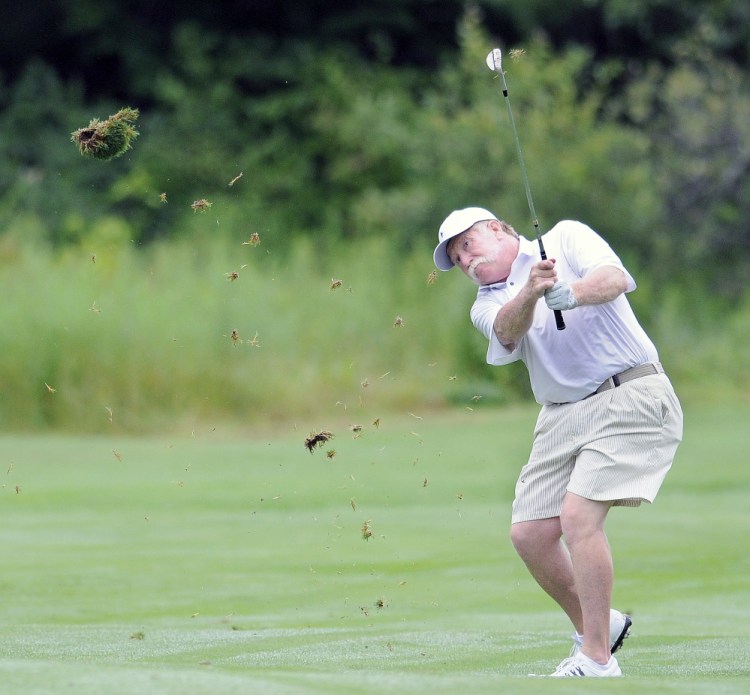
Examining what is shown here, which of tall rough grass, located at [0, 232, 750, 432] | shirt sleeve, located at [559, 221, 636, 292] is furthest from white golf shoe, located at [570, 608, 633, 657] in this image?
tall rough grass, located at [0, 232, 750, 432]

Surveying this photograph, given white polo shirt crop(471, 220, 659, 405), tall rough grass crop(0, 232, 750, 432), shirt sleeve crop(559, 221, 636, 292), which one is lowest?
white polo shirt crop(471, 220, 659, 405)

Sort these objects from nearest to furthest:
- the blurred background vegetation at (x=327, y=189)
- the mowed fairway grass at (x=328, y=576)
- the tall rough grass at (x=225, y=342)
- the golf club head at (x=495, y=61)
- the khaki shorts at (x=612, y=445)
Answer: the khaki shorts at (x=612, y=445), the mowed fairway grass at (x=328, y=576), the golf club head at (x=495, y=61), the tall rough grass at (x=225, y=342), the blurred background vegetation at (x=327, y=189)

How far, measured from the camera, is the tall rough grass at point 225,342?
19750 mm

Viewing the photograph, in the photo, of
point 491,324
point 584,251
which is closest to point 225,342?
point 491,324

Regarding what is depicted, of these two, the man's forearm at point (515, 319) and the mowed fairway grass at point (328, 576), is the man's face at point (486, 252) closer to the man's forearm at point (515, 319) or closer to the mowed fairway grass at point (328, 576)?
the man's forearm at point (515, 319)

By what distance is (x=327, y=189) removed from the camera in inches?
Result: 1207

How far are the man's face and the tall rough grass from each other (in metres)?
13.0

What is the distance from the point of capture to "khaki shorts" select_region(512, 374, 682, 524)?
17.2 ft

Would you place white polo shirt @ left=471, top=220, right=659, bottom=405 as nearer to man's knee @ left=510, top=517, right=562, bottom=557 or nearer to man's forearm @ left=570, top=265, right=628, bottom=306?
man's forearm @ left=570, top=265, right=628, bottom=306

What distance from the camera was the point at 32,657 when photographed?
5.98 metres

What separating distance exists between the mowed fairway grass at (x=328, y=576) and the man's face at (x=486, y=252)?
1.38 m

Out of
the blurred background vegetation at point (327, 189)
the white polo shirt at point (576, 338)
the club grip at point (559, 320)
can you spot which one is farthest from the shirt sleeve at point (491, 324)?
the blurred background vegetation at point (327, 189)

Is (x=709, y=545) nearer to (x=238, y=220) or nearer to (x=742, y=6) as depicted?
(x=238, y=220)

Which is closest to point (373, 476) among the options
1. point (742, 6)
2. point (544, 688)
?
point (544, 688)
